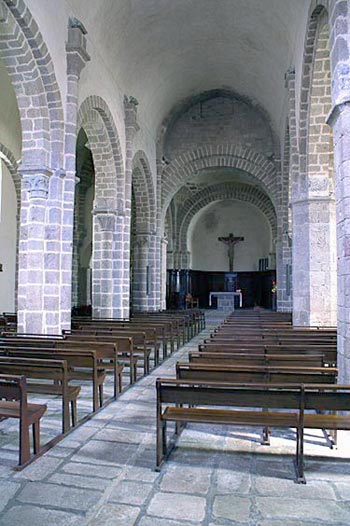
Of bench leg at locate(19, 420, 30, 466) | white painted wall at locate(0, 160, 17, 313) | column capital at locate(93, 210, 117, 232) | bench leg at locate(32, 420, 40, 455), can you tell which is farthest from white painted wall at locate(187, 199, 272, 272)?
bench leg at locate(19, 420, 30, 466)

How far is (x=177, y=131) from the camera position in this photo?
18.3 meters

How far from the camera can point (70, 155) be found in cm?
866

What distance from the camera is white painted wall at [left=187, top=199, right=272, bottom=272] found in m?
27.0

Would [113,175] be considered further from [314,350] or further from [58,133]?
[314,350]

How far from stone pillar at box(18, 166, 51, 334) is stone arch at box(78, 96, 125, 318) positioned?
4162 millimetres

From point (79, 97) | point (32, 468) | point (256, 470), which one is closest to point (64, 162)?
point (79, 97)

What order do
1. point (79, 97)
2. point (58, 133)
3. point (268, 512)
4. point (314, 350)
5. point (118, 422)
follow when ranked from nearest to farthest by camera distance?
point (268, 512) → point (118, 422) → point (314, 350) → point (58, 133) → point (79, 97)

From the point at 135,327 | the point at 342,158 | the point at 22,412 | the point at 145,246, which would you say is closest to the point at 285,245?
the point at 145,246

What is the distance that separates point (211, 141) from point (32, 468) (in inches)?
642

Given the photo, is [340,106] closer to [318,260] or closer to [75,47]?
[318,260]

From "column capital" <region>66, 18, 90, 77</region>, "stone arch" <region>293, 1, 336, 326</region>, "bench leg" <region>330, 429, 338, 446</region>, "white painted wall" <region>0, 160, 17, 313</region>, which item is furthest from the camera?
"white painted wall" <region>0, 160, 17, 313</region>

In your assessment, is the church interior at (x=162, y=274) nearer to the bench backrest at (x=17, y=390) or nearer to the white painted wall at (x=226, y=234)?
the bench backrest at (x=17, y=390)

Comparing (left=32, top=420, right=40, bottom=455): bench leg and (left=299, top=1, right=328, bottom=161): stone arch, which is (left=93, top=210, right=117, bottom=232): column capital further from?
(left=32, top=420, right=40, bottom=455): bench leg

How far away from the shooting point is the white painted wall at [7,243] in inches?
602
